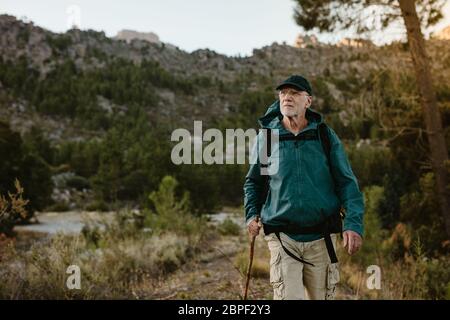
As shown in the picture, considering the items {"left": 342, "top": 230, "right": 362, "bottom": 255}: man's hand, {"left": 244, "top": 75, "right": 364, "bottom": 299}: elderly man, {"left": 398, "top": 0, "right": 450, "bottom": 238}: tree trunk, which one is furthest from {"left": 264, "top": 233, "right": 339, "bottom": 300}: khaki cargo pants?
{"left": 398, "top": 0, "right": 450, "bottom": 238}: tree trunk

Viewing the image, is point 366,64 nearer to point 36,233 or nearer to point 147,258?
point 147,258

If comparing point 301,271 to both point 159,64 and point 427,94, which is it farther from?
point 159,64

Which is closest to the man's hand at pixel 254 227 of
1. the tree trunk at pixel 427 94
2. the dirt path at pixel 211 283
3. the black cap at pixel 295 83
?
the black cap at pixel 295 83

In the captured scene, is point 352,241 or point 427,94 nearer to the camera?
point 352,241

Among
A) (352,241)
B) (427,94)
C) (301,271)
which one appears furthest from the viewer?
(427,94)

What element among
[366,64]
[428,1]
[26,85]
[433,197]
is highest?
[26,85]

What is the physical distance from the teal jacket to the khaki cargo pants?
0.06 m

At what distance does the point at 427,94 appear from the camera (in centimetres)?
885

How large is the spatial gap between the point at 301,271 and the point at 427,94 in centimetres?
713

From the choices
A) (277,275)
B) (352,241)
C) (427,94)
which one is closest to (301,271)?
(277,275)
